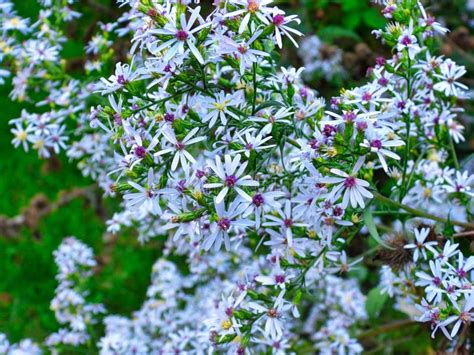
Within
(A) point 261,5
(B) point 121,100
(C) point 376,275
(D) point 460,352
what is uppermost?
(A) point 261,5

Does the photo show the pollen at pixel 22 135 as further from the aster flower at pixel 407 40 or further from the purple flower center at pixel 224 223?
the aster flower at pixel 407 40

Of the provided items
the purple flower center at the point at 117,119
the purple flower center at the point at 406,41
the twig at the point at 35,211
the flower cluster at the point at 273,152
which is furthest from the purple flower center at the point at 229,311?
the twig at the point at 35,211

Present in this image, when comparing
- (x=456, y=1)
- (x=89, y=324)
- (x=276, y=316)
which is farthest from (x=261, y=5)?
(x=456, y=1)

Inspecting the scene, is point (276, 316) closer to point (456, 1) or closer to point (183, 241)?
point (183, 241)

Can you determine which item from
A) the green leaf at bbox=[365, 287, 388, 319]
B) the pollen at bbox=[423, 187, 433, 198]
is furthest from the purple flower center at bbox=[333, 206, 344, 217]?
the green leaf at bbox=[365, 287, 388, 319]

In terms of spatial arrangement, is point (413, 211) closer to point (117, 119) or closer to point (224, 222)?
point (224, 222)

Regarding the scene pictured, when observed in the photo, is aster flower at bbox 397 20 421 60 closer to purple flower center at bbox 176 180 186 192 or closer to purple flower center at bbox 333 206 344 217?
purple flower center at bbox 333 206 344 217

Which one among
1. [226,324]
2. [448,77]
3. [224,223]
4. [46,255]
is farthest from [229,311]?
[46,255]
